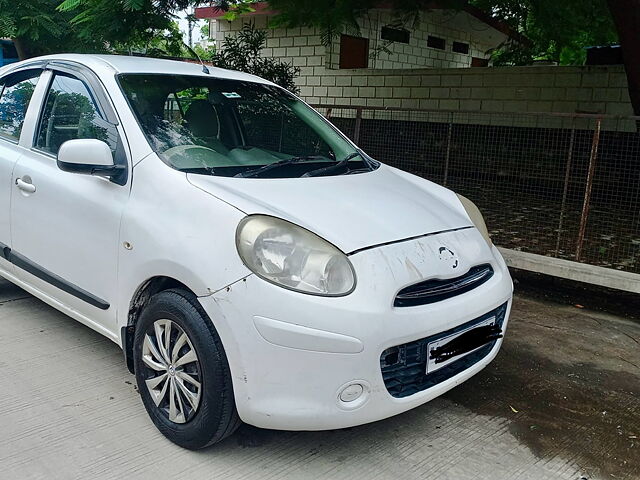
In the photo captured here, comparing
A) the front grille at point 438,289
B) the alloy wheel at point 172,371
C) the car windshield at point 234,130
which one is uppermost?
the car windshield at point 234,130

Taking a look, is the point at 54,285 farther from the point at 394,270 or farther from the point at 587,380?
the point at 587,380

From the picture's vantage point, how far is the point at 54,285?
11.3ft

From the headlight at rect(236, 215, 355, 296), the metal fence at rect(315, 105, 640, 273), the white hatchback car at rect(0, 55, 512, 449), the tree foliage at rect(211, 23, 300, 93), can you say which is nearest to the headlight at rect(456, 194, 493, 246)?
the white hatchback car at rect(0, 55, 512, 449)

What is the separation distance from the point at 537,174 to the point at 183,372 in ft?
20.2

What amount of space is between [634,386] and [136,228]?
3.00 meters

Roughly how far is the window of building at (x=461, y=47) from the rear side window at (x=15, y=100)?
41.0ft

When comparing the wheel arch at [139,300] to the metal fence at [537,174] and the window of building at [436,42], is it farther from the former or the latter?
the window of building at [436,42]

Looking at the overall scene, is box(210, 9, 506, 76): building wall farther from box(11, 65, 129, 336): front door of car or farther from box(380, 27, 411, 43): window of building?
box(11, 65, 129, 336): front door of car

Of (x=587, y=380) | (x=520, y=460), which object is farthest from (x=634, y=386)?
(x=520, y=460)

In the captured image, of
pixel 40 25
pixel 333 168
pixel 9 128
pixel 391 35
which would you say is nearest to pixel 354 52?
pixel 391 35

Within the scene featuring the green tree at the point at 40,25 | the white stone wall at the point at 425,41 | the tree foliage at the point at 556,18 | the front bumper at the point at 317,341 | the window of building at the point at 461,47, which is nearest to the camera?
the front bumper at the point at 317,341

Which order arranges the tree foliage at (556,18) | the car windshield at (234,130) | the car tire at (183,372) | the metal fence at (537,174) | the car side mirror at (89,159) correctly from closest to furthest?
the car tire at (183,372), the car side mirror at (89,159), the car windshield at (234,130), the metal fence at (537,174), the tree foliage at (556,18)

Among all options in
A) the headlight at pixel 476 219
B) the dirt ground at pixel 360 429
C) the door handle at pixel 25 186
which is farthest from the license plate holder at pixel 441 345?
the door handle at pixel 25 186

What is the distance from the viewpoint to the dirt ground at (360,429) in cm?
266
